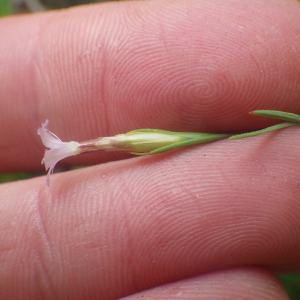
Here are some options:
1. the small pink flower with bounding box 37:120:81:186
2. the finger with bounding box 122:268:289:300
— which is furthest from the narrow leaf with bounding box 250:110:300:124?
the small pink flower with bounding box 37:120:81:186

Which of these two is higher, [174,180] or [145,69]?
[145,69]

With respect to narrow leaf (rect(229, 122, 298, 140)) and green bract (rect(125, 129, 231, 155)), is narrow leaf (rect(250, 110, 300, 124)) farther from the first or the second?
green bract (rect(125, 129, 231, 155))

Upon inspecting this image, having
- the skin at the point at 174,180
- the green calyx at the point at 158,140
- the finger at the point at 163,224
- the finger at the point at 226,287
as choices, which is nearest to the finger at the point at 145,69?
the skin at the point at 174,180

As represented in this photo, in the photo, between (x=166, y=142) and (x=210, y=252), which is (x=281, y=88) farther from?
(x=210, y=252)

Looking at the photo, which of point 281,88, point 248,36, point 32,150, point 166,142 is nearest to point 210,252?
point 166,142

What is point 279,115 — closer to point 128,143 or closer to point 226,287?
point 128,143

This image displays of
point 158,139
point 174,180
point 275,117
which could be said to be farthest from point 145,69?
point 275,117
